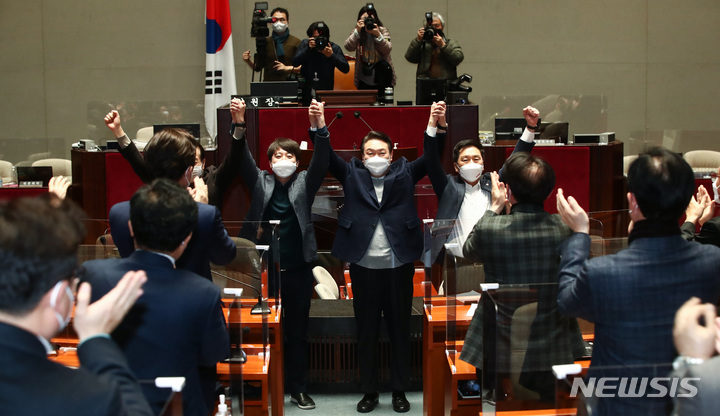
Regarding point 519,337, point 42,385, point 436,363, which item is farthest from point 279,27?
point 42,385

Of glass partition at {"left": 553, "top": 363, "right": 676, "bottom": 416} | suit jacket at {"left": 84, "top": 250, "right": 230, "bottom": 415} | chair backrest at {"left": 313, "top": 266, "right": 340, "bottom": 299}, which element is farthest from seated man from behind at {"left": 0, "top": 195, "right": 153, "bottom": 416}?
chair backrest at {"left": 313, "top": 266, "right": 340, "bottom": 299}

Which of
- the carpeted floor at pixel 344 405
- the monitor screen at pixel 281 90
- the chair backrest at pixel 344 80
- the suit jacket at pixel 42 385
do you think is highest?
the chair backrest at pixel 344 80

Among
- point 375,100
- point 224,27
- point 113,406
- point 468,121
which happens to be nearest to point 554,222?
point 113,406

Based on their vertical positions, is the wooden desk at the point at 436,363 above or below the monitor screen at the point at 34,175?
below

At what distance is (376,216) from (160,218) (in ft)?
6.35

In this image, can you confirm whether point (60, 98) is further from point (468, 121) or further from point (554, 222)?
point (554, 222)

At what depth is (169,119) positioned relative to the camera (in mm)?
7426

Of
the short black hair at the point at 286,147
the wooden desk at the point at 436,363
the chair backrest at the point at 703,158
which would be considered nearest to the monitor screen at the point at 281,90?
the short black hair at the point at 286,147

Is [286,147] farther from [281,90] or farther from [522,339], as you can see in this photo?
[281,90]

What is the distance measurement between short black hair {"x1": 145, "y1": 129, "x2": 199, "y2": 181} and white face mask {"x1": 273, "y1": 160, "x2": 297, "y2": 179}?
1272mm

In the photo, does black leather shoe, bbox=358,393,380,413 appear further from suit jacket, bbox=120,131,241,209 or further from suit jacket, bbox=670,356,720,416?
suit jacket, bbox=670,356,720,416

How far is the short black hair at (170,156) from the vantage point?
2564 mm

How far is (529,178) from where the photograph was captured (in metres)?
2.59

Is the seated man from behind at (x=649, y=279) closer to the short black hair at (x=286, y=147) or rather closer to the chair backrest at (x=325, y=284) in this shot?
the short black hair at (x=286, y=147)
